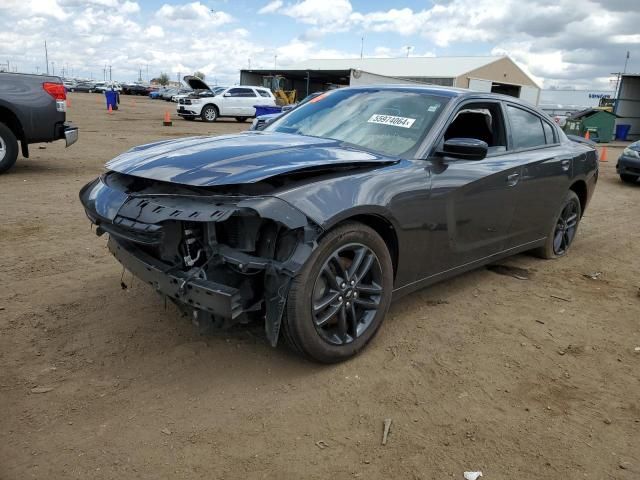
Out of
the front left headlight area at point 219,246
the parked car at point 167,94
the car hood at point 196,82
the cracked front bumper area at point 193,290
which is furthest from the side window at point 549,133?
the parked car at point 167,94

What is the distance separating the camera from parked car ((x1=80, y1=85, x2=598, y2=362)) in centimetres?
266

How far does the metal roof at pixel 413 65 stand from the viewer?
4559 cm

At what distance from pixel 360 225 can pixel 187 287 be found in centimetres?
103

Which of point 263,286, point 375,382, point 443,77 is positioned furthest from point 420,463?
point 443,77

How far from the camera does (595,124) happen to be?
26281 millimetres

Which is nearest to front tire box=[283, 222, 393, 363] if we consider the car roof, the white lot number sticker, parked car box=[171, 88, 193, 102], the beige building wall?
the white lot number sticker

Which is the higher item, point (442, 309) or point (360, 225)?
point (360, 225)

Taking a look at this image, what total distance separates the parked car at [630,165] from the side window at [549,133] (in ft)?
25.8

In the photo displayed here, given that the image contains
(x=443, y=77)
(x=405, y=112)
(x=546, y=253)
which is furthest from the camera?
(x=443, y=77)

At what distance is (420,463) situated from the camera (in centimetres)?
232

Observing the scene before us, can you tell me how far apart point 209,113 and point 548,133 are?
2150 cm

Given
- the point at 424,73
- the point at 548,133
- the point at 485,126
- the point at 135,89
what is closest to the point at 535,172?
the point at 485,126

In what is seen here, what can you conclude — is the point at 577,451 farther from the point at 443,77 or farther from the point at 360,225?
the point at 443,77

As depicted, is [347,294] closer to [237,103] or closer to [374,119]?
[374,119]
